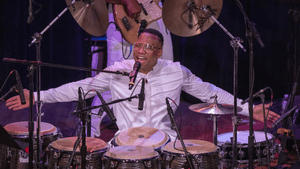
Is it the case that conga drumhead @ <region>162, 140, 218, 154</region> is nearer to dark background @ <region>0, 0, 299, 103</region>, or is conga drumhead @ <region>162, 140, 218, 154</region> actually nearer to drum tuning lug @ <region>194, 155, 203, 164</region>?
drum tuning lug @ <region>194, 155, 203, 164</region>

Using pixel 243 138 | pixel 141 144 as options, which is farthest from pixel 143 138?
pixel 243 138

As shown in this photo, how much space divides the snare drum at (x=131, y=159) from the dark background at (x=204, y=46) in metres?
4.29

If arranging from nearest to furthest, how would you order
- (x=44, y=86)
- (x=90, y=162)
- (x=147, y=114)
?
(x=90, y=162) → (x=147, y=114) → (x=44, y=86)

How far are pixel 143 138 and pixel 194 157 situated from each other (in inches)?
21.9

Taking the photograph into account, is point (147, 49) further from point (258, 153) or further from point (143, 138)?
point (258, 153)

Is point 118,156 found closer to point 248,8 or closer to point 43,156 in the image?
point 43,156

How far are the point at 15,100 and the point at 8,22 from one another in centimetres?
415

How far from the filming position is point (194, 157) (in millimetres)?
2879

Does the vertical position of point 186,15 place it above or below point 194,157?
above

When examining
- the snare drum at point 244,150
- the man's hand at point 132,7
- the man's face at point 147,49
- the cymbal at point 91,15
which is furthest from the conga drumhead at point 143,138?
the man's hand at point 132,7

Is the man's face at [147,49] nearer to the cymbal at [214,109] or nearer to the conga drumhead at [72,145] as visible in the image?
the cymbal at [214,109]

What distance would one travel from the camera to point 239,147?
11.8 ft

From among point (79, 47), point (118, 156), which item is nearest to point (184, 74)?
point (118, 156)

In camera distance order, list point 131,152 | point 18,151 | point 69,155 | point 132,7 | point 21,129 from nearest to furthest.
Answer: point 131,152, point 69,155, point 18,151, point 21,129, point 132,7
